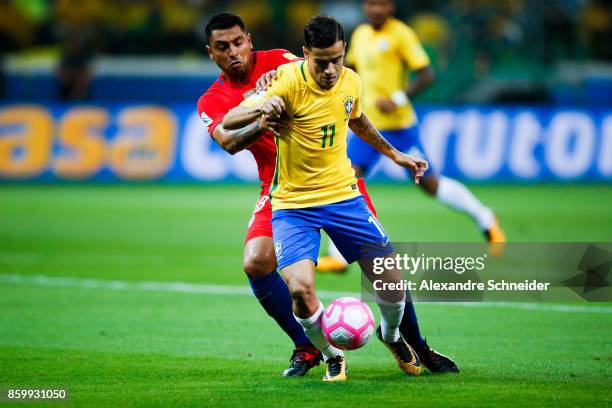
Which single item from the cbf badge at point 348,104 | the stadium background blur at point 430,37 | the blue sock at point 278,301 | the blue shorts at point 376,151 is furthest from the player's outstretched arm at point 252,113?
the stadium background blur at point 430,37

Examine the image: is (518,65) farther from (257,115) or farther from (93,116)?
(257,115)

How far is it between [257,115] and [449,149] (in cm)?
1575

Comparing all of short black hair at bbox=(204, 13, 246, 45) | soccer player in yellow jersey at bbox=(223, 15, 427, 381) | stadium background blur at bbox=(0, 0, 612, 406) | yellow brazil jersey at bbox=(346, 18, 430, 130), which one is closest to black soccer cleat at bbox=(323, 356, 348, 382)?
Result: soccer player in yellow jersey at bbox=(223, 15, 427, 381)

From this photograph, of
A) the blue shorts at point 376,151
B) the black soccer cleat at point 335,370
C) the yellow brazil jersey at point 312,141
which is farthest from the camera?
the blue shorts at point 376,151

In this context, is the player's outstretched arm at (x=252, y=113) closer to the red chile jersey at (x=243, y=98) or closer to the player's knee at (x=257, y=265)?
the red chile jersey at (x=243, y=98)

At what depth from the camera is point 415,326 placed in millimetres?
6855

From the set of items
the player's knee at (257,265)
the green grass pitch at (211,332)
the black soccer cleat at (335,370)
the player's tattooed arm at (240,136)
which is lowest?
the green grass pitch at (211,332)

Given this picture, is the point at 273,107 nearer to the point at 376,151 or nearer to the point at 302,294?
the point at 302,294

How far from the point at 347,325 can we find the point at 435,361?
86 centimetres

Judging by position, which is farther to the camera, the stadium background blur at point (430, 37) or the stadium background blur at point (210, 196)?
the stadium background blur at point (430, 37)

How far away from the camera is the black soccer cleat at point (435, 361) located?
22.3ft

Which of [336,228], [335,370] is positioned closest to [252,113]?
[336,228]

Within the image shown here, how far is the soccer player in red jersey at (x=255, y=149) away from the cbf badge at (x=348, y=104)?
1.95ft

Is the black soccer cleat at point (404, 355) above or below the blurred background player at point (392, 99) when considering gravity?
below
